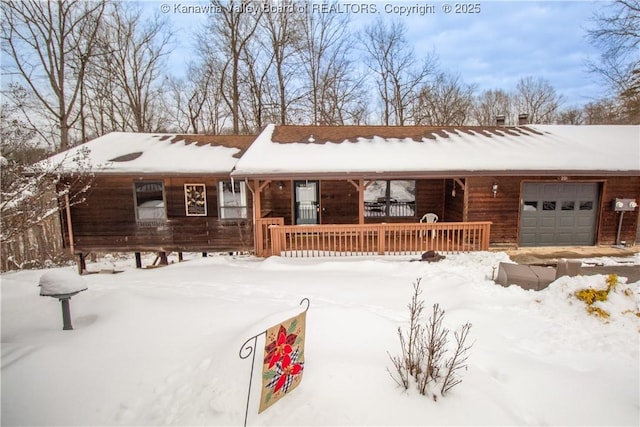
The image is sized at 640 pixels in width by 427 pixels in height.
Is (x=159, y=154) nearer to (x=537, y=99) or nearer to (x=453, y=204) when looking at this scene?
(x=453, y=204)

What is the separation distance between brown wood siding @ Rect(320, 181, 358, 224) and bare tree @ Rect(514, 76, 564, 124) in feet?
104

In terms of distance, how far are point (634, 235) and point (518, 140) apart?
454 cm

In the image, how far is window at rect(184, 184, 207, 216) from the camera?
404 inches

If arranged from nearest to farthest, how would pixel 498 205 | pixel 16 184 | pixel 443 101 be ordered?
1. pixel 16 184
2. pixel 498 205
3. pixel 443 101

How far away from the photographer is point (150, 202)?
34.1ft

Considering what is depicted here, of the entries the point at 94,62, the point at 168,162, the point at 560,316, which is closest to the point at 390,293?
the point at 560,316

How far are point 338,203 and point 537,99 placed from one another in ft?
114

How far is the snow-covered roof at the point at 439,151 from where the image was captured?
8.90 metres

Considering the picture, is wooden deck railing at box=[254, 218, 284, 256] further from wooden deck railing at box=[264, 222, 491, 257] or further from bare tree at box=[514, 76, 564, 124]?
bare tree at box=[514, 76, 564, 124]

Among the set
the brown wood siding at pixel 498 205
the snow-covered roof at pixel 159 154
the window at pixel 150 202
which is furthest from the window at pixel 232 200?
the brown wood siding at pixel 498 205

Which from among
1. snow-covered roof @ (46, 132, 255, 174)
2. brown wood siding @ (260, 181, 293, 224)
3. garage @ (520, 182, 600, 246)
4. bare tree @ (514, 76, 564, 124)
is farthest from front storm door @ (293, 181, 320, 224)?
bare tree @ (514, 76, 564, 124)

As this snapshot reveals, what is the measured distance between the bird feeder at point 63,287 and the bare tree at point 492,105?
1477 inches

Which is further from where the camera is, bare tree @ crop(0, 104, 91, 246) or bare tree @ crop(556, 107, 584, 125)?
bare tree @ crop(556, 107, 584, 125)

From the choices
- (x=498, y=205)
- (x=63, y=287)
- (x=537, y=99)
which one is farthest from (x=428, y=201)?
(x=537, y=99)
